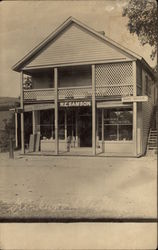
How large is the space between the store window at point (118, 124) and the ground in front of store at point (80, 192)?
→ 11.6ft

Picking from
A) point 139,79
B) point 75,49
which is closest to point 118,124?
point 139,79

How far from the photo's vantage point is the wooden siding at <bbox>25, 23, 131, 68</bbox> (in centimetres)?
609

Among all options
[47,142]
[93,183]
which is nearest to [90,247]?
[93,183]

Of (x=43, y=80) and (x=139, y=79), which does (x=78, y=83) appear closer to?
(x=139, y=79)

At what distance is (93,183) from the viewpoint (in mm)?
4852

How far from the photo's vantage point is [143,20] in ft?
14.9

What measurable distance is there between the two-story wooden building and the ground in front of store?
2.09 m

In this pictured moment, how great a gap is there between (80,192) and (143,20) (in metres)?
2.64

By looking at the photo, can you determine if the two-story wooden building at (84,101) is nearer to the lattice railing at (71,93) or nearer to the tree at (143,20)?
the lattice railing at (71,93)

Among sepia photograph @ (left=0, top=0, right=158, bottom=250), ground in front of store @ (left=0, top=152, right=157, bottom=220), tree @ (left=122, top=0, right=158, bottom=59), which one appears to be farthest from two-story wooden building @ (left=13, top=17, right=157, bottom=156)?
tree @ (left=122, top=0, right=158, bottom=59)

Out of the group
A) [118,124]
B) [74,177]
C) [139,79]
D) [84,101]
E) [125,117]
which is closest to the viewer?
[74,177]

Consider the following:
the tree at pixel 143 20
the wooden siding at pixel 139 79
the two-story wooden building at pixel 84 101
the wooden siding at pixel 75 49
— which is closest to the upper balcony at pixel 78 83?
the two-story wooden building at pixel 84 101

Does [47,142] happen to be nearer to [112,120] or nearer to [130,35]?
[112,120]

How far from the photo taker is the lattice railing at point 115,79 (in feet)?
25.1
